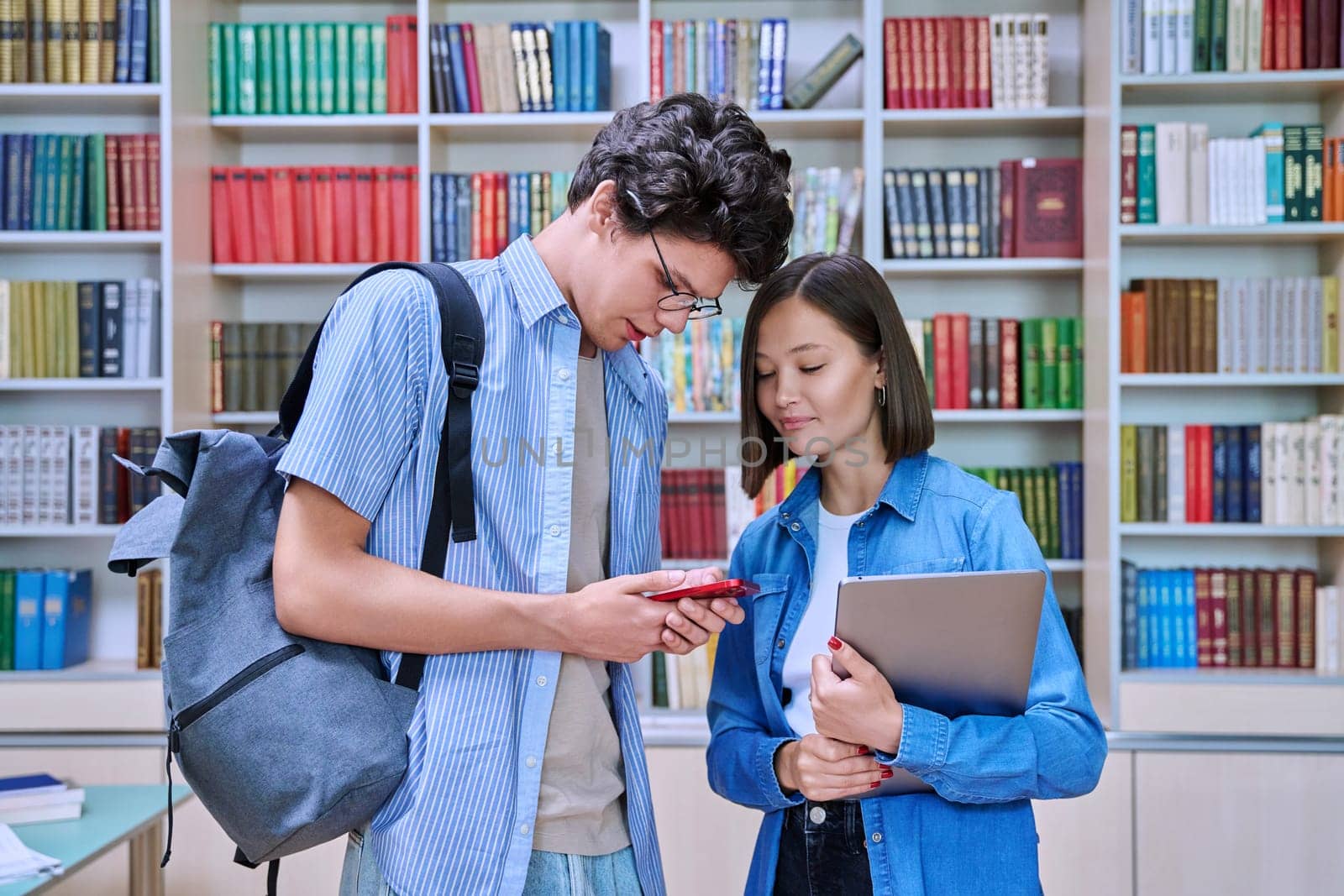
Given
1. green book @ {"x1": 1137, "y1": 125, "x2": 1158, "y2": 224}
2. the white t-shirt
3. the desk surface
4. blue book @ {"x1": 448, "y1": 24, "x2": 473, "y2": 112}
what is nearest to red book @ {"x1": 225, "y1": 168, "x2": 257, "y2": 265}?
blue book @ {"x1": 448, "y1": 24, "x2": 473, "y2": 112}

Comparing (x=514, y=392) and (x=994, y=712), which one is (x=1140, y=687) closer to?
(x=994, y=712)

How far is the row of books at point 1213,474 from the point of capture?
299cm

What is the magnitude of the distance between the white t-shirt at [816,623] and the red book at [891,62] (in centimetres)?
196

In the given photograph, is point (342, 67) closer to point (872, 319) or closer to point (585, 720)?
point (872, 319)

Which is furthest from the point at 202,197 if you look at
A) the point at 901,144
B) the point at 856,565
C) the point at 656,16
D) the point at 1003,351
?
the point at 856,565

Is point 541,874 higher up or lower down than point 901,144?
lower down

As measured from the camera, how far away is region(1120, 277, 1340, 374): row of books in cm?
299

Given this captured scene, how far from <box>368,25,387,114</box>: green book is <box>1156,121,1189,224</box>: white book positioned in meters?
2.11

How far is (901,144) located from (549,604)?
2609mm

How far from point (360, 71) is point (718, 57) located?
3.30ft

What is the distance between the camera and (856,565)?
1423mm

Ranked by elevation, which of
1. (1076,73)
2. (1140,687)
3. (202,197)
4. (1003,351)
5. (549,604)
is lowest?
(1140,687)

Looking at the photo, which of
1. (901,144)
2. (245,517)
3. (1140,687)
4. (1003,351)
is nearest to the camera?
(245,517)

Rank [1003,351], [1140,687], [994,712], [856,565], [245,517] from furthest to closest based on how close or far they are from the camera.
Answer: [1003,351] < [1140,687] < [856,565] < [994,712] < [245,517]
